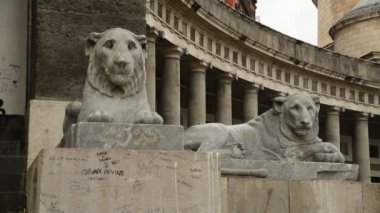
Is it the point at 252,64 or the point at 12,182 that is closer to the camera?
the point at 12,182

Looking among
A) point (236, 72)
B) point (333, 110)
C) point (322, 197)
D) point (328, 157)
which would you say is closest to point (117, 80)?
point (322, 197)

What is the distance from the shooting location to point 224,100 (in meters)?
39.8

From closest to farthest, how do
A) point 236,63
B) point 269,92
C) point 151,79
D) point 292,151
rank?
point 292,151 < point 151,79 < point 236,63 < point 269,92

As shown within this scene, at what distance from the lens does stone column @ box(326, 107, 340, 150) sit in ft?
155

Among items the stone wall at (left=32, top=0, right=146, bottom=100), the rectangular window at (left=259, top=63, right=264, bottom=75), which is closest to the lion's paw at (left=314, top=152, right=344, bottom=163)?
the stone wall at (left=32, top=0, right=146, bottom=100)

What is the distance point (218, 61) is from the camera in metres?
40.1

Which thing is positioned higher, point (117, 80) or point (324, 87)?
point (324, 87)

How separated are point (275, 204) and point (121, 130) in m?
2.56

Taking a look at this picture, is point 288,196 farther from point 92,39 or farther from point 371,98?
point 371,98

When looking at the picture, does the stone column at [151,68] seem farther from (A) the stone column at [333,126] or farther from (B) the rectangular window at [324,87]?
(B) the rectangular window at [324,87]

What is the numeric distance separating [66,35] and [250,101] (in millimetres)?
30399

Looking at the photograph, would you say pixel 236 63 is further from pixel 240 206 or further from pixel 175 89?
pixel 240 206

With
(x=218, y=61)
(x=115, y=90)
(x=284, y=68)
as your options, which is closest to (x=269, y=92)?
(x=284, y=68)

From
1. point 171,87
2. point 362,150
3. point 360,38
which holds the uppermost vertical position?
point 360,38
